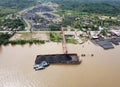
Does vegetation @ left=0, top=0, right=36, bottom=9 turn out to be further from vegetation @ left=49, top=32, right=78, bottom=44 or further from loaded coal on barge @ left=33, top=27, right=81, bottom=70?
loaded coal on barge @ left=33, top=27, right=81, bottom=70

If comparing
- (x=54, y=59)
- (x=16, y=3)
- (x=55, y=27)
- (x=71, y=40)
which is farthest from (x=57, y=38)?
(x=16, y=3)

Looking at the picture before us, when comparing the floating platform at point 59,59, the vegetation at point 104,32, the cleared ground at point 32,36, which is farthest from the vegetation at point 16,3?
the floating platform at point 59,59

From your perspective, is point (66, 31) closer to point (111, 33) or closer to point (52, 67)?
point (111, 33)

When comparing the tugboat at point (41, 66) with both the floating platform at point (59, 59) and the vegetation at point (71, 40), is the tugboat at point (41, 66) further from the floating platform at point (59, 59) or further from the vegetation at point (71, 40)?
the vegetation at point (71, 40)

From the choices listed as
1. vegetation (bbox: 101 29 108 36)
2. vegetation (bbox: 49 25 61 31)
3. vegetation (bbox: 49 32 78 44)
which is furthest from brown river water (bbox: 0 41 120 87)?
vegetation (bbox: 49 25 61 31)

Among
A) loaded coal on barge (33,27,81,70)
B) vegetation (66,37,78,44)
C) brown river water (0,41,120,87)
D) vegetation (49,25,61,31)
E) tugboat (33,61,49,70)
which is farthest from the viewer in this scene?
vegetation (49,25,61,31)

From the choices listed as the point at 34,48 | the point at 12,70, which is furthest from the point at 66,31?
the point at 12,70
